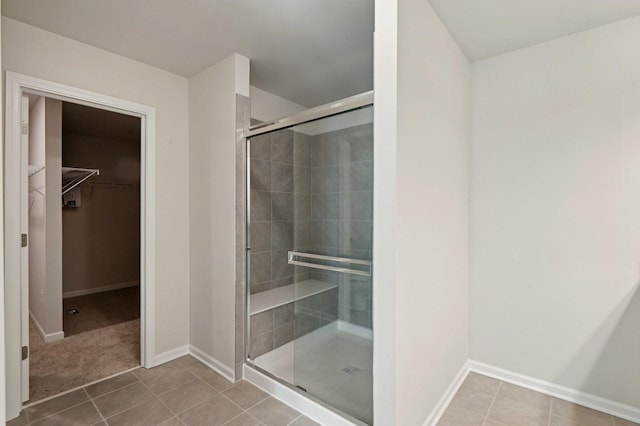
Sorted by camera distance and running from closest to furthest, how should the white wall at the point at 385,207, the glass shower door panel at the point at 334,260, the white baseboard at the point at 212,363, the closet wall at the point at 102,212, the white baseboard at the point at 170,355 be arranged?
1. the white wall at the point at 385,207
2. the glass shower door panel at the point at 334,260
3. the white baseboard at the point at 212,363
4. the white baseboard at the point at 170,355
5. the closet wall at the point at 102,212

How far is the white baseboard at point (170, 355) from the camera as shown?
2.67 meters

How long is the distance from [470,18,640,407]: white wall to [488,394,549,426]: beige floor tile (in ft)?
1.01

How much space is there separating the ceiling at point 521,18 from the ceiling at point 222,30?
21.5 inches

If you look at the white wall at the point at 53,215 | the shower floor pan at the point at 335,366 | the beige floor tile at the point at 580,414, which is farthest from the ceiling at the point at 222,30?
the beige floor tile at the point at 580,414

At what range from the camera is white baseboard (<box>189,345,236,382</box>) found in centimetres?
246

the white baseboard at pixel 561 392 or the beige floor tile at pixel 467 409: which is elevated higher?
the white baseboard at pixel 561 392

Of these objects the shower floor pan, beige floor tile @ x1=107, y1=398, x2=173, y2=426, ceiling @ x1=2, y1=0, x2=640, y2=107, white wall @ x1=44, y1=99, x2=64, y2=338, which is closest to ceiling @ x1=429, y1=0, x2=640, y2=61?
ceiling @ x1=2, y1=0, x2=640, y2=107

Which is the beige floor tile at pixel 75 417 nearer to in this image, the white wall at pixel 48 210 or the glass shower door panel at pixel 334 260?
the glass shower door panel at pixel 334 260

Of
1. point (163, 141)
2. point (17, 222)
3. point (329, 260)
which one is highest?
point (163, 141)

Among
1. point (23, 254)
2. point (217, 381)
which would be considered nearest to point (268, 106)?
point (23, 254)

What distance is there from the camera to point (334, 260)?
2.04 metres

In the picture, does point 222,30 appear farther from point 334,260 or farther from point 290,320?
point 290,320

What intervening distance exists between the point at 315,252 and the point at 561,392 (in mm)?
1927

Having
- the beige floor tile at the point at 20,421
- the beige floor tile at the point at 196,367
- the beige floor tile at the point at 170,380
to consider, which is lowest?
the beige floor tile at the point at 20,421
